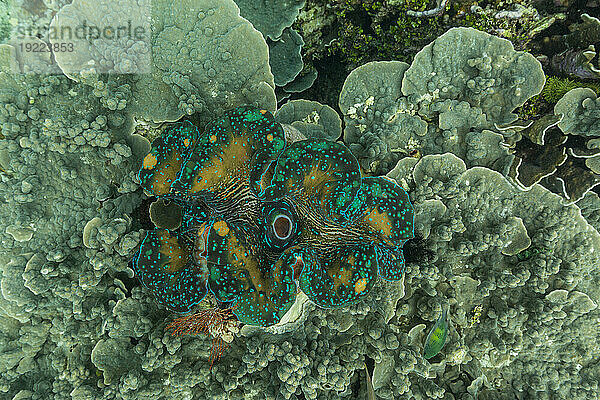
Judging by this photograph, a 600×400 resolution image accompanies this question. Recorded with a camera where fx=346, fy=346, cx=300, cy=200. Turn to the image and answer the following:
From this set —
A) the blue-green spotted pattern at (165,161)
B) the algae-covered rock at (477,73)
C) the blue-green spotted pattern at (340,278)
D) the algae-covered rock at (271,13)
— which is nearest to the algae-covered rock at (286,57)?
the algae-covered rock at (271,13)

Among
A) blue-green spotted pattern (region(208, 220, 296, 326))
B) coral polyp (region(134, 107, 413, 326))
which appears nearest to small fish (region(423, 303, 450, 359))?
coral polyp (region(134, 107, 413, 326))

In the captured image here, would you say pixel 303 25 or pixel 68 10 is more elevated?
pixel 68 10

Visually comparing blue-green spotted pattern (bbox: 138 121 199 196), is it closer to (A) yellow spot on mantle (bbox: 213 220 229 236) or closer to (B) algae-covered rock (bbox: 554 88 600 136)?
(A) yellow spot on mantle (bbox: 213 220 229 236)

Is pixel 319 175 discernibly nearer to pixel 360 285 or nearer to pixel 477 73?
pixel 360 285

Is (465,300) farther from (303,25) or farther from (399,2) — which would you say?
(303,25)

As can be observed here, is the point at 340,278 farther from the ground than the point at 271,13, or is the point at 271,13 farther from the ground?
the point at 271,13

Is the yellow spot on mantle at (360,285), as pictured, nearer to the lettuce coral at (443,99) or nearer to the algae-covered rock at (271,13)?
the lettuce coral at (443,99)

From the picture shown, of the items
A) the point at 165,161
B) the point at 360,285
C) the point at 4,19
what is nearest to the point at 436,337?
the point at 360,285

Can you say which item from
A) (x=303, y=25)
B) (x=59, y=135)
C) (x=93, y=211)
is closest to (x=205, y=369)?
(x=93, y=211)
